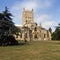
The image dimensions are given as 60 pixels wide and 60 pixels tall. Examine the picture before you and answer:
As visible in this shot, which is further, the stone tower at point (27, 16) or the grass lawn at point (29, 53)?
the stone tower at point (27, 16)

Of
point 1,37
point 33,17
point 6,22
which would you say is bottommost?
point 1,37

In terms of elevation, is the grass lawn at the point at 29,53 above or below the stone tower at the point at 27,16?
below

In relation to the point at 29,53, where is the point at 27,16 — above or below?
above

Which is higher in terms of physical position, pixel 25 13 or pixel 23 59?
Answer: pixel 25 13

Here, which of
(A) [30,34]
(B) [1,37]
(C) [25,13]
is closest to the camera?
(B) [1,37]

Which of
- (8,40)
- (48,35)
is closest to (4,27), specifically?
(8,40)

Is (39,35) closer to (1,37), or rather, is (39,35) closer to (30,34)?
(30,34)

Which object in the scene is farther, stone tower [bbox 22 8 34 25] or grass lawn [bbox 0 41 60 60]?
stone tower [bbox 22 8 34 25]

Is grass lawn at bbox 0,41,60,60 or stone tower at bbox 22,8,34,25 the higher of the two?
stone tower at bbox 22,8,34,25

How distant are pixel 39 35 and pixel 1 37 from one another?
57245 millimetres

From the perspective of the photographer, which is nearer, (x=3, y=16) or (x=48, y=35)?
(x=3, y=16)

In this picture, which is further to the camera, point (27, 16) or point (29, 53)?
point (27, 16)

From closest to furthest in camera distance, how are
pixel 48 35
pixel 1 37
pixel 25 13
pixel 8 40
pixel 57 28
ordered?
pixel 1 37 → pixel 8 40 → pixel 57 28 → pixel 48 35 → pixel 25 13

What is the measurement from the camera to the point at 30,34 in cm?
9512
